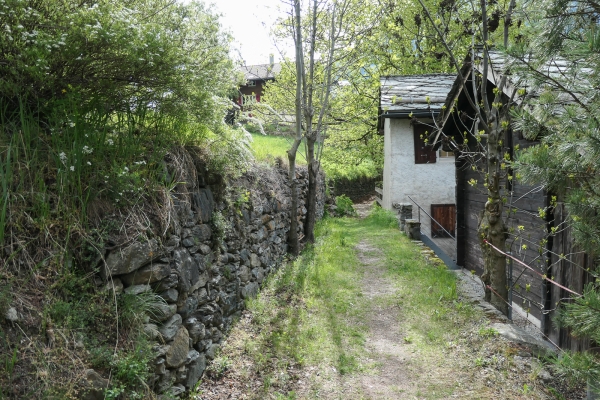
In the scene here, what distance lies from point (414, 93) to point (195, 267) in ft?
37.7

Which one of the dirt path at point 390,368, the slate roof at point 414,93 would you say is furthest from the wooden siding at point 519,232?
the slate roof at point 414,93

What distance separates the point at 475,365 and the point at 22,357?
4387 mm

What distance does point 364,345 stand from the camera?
590 centimetres

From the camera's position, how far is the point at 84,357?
120 inches

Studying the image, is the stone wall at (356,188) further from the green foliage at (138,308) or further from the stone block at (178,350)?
the green foliage at (138,308)

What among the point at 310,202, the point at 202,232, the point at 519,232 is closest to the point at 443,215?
the point at 310,202

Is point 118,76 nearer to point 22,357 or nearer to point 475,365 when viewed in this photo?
point 22,357

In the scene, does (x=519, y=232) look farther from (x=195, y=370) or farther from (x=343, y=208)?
(x=343, y=208)

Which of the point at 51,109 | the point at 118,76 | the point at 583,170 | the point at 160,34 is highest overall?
the point at 160,34

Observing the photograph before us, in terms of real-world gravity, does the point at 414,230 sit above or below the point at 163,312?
below

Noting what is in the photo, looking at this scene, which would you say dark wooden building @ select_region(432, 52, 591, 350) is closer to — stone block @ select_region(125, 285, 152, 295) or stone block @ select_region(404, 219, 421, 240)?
stone block @ select_region(404, 219, 421, 240)

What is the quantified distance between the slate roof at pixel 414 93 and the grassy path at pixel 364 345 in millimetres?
6544

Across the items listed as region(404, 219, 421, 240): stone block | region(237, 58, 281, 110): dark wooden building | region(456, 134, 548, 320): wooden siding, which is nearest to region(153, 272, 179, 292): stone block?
region(237, 58, 281, 110): dark wooden building

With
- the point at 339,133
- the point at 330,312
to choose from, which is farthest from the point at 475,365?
the point at 339,133
